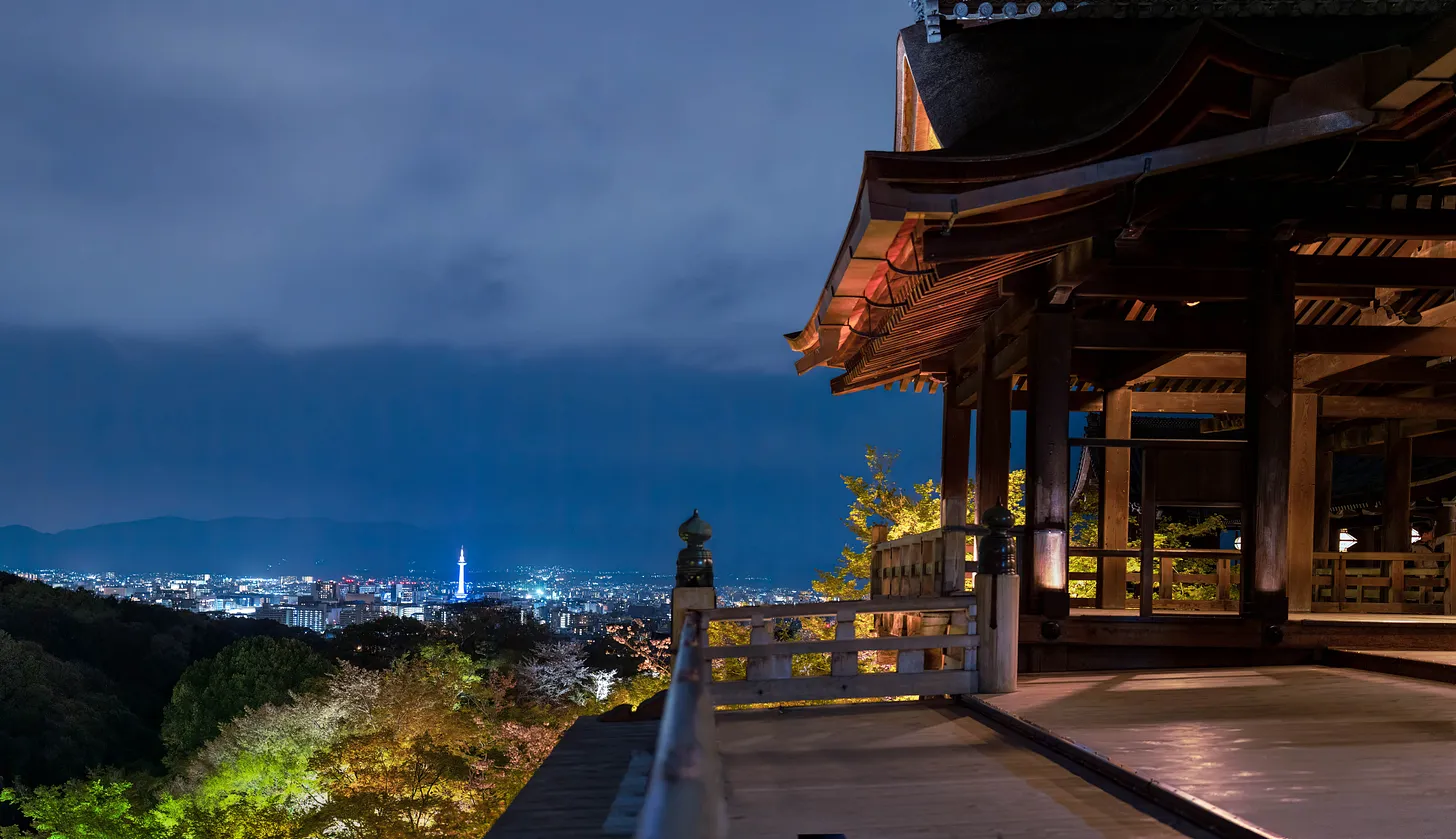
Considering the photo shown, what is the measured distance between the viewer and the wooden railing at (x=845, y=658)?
692 centimetres

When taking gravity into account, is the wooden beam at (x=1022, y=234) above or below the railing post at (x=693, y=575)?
above

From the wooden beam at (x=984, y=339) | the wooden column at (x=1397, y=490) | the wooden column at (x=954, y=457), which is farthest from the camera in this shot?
the wooden column at (x=1397, y=490)

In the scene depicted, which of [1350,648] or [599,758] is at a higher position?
[1350,648]

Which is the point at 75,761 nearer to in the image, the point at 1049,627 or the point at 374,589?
the point at 1049,627

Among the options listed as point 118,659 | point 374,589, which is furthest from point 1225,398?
point 374,589

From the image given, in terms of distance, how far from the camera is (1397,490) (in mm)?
14281

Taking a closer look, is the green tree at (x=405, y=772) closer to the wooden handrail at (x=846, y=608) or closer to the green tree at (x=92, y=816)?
the green tree at (x=92, y=816)

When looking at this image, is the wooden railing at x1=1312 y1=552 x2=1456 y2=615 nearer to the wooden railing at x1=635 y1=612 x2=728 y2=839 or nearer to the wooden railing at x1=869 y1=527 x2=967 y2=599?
the wooden railing at x1=869 y1=527 x2=967 y2=599

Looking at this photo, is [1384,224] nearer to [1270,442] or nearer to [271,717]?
[1270,442]

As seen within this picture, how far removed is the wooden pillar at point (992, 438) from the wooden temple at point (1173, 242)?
4cm

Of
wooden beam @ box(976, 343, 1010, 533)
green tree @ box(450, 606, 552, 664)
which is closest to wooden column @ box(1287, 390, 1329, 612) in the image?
wooden beam @ box(976, 343, 1010, 533)

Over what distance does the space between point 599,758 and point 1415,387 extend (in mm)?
11826

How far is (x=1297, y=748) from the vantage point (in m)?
5.10

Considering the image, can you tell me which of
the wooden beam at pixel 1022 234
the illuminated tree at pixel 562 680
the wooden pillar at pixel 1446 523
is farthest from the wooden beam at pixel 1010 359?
the illuminated tree at pixel 562 680
